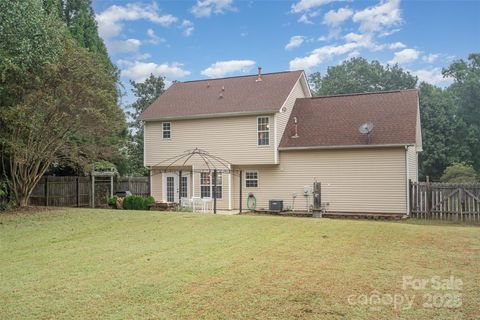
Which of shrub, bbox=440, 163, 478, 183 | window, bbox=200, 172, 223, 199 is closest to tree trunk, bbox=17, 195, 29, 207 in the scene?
window, bbox=200, 172, 223, 199

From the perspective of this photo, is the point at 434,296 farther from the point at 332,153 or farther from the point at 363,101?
the point at 363,101

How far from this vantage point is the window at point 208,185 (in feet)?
70.9

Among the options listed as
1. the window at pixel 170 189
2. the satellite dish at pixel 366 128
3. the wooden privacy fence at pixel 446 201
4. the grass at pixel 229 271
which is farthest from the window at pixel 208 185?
the grass at pixel 229 271

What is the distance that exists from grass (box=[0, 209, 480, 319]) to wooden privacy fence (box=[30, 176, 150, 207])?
10.9 metres

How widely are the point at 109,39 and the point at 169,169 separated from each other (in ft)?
42.8

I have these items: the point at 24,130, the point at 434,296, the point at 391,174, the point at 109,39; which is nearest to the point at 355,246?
the point at 434,296

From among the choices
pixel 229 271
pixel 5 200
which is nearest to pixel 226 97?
pixel 5 200

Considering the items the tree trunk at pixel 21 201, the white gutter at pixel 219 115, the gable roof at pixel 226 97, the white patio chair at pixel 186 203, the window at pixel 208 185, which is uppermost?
the gable roof at pixel 226 97

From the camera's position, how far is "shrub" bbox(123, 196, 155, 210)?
19.4 meters

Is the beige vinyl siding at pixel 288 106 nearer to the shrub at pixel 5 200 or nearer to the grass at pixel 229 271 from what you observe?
the grass at pixel 229 271

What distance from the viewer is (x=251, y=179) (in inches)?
838

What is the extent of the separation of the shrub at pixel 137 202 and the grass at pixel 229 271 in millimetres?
7839

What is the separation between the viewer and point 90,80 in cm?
1722

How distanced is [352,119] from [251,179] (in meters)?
5.79
